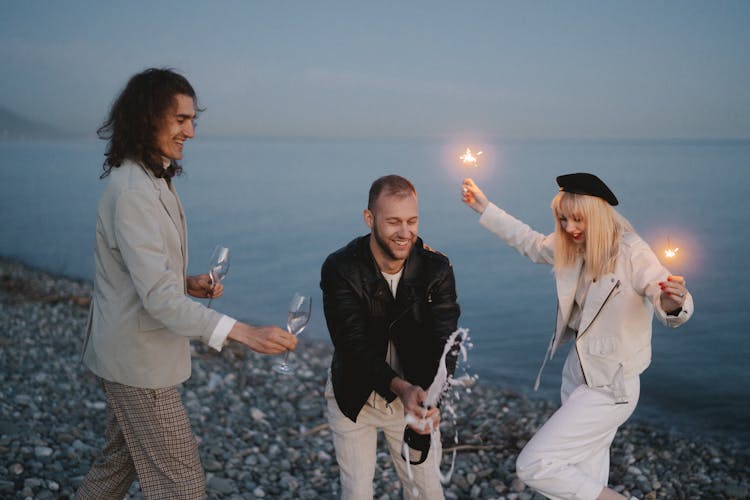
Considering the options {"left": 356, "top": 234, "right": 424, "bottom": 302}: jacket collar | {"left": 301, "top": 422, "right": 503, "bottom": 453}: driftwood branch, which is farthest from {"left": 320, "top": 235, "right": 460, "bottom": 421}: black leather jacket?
{"left": 301, "top": 422, "right": 503, "bottom": 453}: driftwood branch

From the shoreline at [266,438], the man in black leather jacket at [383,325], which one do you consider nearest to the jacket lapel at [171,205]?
the man in black leather jacket at [383,325]

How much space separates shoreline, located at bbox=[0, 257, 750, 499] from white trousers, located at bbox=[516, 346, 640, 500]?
5.55 ft

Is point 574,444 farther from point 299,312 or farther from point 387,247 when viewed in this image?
point 299,312

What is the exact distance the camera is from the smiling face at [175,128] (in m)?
3.62

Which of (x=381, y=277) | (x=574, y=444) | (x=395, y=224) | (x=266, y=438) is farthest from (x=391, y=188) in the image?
(x=266, y=438)

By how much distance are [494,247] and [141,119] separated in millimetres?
22324

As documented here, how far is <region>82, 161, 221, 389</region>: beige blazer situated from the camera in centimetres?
329

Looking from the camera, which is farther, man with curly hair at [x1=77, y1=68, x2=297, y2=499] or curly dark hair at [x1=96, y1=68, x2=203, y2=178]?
curly dark hair at [x1=96, y1=68, x2=203, y2=178]

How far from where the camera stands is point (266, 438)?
700 cm

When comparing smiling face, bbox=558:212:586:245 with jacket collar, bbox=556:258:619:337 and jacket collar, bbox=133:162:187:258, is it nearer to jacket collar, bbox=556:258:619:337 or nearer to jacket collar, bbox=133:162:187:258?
jacket collar, bbox=556:258:619:337

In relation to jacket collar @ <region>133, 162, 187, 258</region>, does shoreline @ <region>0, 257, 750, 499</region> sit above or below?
below

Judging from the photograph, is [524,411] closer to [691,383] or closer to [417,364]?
[691,383]

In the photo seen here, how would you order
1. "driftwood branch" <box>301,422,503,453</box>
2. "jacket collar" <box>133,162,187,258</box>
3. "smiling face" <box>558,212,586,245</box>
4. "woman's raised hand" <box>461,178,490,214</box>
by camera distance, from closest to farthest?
"jacket collar" <box>133,162,187,258</box>
"smiling face" <box>558,212,586,245</box>
"woman's raised hand" <box>461,178,490,214</box>
"driftwood branch" <box>301,422,503,453</box>

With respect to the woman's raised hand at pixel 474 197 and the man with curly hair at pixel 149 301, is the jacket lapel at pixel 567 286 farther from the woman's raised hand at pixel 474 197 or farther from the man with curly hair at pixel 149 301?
the man with curly hair at pixel 149 301
